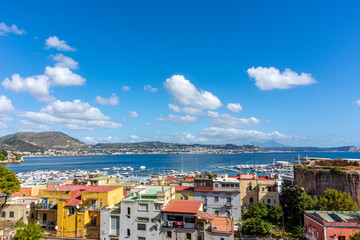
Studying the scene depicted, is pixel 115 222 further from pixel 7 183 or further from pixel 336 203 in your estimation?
pixel 336 203

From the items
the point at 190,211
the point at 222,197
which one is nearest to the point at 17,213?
the point at 190,211

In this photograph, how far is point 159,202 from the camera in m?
27.7

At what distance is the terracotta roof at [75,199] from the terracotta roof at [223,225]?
17.5m

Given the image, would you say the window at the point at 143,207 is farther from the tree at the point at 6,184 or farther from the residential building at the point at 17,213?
the tree at the point at 6,184

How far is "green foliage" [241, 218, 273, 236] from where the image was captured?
30781mm

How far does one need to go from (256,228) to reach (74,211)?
2398cm

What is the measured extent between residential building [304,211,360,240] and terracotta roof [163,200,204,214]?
43.1ft

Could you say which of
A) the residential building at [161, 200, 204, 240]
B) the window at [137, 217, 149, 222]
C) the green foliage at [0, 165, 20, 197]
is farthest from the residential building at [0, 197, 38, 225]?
the residential building at [161, 200, 204, 240]

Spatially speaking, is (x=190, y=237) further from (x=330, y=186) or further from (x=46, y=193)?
(x=330, y=186)

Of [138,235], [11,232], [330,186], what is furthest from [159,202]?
[330,186]

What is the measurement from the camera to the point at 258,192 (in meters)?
39.3

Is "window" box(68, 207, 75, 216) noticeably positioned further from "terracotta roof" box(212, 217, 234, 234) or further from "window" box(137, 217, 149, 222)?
"terracotta roof" box(212, 217, 234, 234)

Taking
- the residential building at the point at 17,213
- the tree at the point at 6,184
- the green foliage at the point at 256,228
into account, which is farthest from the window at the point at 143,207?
the tree at the point at 6,184

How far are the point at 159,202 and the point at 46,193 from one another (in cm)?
1629
